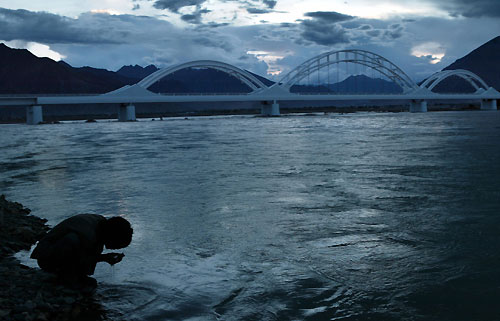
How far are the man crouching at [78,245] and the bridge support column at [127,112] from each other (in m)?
106

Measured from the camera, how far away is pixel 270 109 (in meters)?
132

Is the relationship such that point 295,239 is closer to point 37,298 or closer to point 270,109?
point 37,298

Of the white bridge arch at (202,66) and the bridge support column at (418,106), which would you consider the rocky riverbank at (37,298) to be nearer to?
the white bridge arch at (202,66)

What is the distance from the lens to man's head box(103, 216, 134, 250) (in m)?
7.04

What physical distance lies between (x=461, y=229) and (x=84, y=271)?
7.63 metres

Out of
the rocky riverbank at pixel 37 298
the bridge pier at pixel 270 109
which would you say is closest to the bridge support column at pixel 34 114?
the bridge pier at pixel 270 109

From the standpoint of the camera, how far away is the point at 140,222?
11961 mm

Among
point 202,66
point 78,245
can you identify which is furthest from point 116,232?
point 202,66

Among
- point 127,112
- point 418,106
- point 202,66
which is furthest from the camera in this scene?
point 418,106

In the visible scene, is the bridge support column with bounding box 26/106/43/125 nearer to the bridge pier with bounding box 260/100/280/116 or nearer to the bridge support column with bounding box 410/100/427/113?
the bridge pier with bounding box 260/100/280/116

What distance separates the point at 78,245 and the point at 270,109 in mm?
126316

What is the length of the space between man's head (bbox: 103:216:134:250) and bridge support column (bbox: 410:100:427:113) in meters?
158

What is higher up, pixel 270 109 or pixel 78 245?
pixel 270 109

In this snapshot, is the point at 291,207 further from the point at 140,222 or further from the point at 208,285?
the point at 208,285
